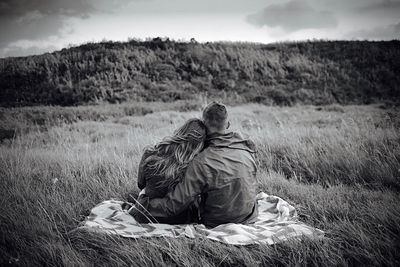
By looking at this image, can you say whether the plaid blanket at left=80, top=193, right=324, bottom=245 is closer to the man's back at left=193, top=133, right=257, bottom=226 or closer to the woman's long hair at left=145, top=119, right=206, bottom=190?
the man's back at left=193, top=133, right=257, bottom=226

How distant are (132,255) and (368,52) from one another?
981 inches

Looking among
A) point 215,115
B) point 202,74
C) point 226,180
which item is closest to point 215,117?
point 215,115

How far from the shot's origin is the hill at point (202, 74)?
16094 mm

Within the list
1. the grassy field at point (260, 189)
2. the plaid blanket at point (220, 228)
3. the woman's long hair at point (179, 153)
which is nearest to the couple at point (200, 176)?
the woman's long hair at point (179, 153)

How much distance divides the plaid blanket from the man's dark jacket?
141 millimetres

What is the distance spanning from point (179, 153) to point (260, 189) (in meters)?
1.90

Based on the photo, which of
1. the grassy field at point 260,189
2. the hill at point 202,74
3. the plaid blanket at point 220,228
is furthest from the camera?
the hill at point 202,74

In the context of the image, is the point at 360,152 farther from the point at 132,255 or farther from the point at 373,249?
the point at 132,255

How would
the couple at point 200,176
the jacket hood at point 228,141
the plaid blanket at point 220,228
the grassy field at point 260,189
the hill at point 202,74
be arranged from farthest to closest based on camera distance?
the hill at point 202,74 → the jacket hood at point 228,141 → the couple at point 200,176 → the plaid blanket at point 220,228 → the grassy field at point 260,189

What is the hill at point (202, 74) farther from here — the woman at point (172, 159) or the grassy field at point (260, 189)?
the woman at point (172, 159)

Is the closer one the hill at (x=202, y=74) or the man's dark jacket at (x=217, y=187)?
the man's dark jacket at (x=217, y=187)

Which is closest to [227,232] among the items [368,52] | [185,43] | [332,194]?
[332,194]

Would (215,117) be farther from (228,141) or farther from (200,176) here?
(200,176)

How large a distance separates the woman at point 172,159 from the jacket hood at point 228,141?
0.08 metres
